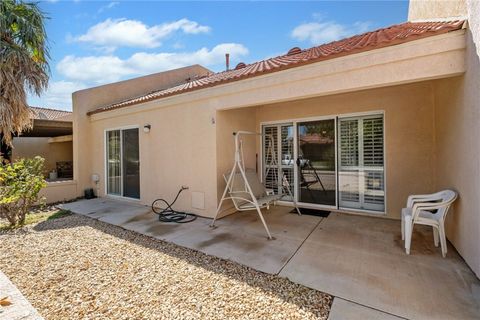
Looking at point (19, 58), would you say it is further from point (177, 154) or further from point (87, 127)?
point (177, 154)

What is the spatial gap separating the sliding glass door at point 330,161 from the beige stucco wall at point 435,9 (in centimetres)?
256

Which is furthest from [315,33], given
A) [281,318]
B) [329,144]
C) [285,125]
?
[281,318]

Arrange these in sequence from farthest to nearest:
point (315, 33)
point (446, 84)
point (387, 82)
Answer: point (315, 33)
point (446, 84)
point (387, 82)

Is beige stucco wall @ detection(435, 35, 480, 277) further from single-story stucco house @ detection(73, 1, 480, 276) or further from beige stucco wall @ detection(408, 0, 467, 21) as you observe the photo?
beige stucco wall @ detection(408, 0, 467, 21)

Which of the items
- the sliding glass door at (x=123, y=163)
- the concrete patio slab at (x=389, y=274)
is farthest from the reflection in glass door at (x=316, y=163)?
the sliding glass door at (x=123, y=163)

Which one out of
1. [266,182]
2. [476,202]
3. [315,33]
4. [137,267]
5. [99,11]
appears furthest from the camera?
[315,33]

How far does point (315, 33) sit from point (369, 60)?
5551 mm

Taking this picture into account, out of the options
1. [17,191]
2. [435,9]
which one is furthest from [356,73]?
[17,191]

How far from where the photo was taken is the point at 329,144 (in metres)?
7.00

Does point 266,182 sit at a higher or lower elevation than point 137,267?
higher

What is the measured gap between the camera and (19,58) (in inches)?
289

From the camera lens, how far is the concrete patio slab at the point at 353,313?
2.56 metres

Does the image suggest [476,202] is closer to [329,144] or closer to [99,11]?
[329,144]

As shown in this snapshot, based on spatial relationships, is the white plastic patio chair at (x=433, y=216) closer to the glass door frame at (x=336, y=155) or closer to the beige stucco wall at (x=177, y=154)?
the glass door frame at (x=336, y=155)
